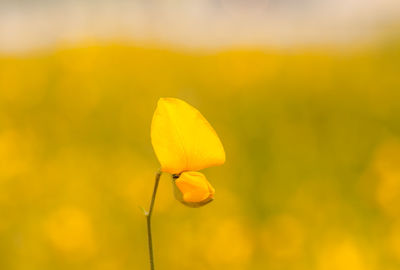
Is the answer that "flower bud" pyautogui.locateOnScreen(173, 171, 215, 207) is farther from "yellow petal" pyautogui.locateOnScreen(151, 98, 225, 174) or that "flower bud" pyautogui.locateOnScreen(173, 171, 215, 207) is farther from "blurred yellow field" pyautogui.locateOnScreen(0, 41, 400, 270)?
"blurred yellow field" pyautogui.locateOnScreen(0, 41, 400, 270)

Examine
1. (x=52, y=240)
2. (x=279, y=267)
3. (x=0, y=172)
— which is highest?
(x=0, y=172)

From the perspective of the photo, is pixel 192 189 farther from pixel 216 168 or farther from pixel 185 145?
pixel 216 168

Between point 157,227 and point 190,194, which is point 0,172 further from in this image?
point 190,194

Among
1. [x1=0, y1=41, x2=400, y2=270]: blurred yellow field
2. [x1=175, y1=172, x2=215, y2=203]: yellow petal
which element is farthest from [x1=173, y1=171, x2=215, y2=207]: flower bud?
[x1=0, y1=41, x2=400, y2=270]: blurred yellow field

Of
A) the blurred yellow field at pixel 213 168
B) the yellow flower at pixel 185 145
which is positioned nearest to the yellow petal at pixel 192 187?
the yellow flower at pixel 185 145

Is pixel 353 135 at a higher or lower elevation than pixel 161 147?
lower

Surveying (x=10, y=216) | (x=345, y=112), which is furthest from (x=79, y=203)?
(x=345, y=112)

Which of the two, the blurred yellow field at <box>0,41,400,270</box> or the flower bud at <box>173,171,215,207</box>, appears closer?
the flower bud at <box>173,171,215,207</box>

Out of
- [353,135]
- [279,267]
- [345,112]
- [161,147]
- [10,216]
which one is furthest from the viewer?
[345,112]

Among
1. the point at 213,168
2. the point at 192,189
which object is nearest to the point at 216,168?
the point at 213,168
